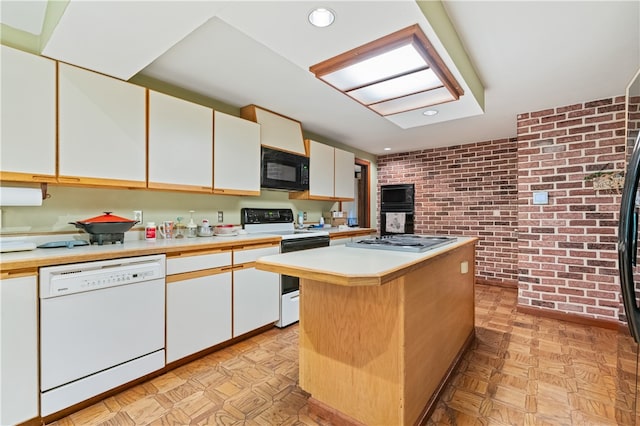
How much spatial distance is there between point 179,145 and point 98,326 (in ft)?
4.67

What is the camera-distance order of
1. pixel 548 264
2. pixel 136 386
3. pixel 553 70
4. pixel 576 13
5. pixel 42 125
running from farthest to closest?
pixel 548 264, pixel 553 70, pixel 136 386, pixel 42 125, pixel 576 13

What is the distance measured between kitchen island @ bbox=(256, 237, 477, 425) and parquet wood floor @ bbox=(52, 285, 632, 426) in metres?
0.21

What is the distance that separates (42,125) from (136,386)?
1.75 metres

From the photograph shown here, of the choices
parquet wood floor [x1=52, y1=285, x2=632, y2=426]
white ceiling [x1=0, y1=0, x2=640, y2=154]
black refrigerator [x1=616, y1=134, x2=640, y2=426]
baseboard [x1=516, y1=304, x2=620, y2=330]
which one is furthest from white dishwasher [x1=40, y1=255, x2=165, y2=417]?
baseboard [x1=516, y1=304, x2=620, y2=330]

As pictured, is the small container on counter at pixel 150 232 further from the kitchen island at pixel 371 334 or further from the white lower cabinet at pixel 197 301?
the kitchen island at pixel 371 334

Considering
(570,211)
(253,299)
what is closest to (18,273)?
(253,299)

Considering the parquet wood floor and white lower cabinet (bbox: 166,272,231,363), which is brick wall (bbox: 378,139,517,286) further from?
white lower cabinet (bbox: 166,272,231,363)

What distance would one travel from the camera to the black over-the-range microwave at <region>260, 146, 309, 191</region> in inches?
126

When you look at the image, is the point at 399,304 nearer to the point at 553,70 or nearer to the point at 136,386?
the point at 136,386

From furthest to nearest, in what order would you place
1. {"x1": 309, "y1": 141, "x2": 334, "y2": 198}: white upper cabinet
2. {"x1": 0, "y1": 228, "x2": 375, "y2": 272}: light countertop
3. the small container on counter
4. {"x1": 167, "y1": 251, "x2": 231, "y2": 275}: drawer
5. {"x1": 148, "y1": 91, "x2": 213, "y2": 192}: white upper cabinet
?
{"x1": 309, "y1": 141, "x2": 334, "y2": 198}: white upper cabinet, the small container on counter, {"x1": 148, "y1": 91, "x2": 213, "y2": 192}: white upper cabinet, {"x1": 167, "y1": 251, "x2": 231, "y2": 275}: drawer, {"x1": 0, "y1": 228, "x2": 375, "y2": 272}: light countertop

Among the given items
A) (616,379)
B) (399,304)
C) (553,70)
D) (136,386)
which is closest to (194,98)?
(136,386)

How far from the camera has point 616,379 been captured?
1989 millimetres

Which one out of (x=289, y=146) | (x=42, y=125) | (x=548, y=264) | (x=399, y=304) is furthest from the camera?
(x=289, y=146)

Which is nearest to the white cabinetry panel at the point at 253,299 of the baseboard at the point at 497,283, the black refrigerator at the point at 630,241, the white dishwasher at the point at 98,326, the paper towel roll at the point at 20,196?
the white dishwasher at the point at 98,326
